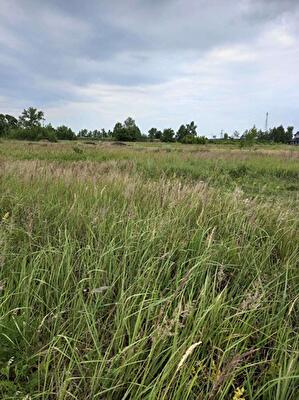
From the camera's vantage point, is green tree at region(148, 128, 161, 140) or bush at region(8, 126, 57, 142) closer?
bush at region(8, 126, 57, 142)

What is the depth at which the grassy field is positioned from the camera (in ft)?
3.91

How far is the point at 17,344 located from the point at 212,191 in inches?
121

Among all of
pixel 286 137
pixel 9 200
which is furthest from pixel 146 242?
pixel 286 137

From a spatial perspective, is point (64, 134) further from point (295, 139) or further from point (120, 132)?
point (295, 139)

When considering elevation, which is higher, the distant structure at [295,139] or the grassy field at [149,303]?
the distant structure at [295,139]


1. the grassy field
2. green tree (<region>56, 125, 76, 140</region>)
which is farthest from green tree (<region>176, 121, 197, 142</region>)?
the grassy field

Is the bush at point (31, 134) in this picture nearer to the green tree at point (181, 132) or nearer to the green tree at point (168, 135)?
the green tree at point (168, 135)

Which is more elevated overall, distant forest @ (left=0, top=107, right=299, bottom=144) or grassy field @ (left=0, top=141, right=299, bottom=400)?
distant forest @ (left=0, top=107, right=299, bottom=144)

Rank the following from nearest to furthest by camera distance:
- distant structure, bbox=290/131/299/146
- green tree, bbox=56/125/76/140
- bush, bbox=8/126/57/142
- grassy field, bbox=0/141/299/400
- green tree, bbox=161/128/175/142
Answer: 1. grassy field, bbox=0/141/299/400
2. bush, bbox=8/126/57/142
3. green tree, bbox=56/125/76/140
4. green tree, bbox=161/128/175/142
5. distant structure, bbox=290/131/299/146

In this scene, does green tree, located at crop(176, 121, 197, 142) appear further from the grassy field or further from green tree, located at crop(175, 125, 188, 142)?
the grassy field

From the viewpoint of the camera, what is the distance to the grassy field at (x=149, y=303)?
119 centimetres

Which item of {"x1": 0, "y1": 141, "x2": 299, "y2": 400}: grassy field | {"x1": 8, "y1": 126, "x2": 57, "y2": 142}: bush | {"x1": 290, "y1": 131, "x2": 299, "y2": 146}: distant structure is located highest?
{"x1": 290, "y1": 131, "x2": 299, "y2": 146}: distant structure

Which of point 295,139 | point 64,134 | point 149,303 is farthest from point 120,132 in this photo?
point 149,303

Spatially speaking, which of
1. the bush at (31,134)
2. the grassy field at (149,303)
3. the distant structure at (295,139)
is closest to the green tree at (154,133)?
the bush at (31,134)
